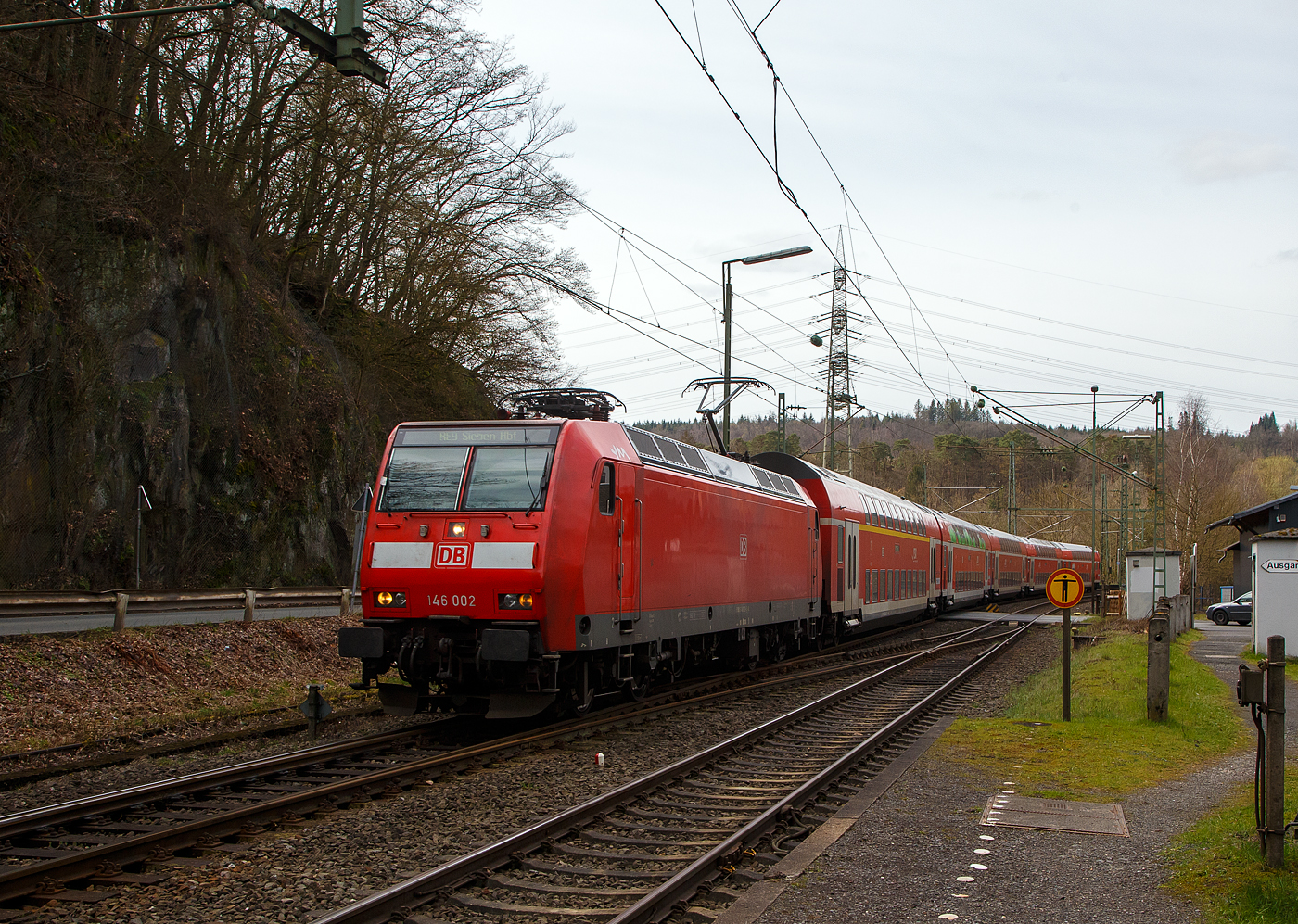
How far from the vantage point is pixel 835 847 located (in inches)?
279

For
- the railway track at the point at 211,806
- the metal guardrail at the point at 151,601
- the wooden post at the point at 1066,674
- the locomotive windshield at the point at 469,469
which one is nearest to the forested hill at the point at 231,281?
the metal guardrail at the point at 151,601

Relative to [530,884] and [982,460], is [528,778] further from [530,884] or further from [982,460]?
[982,460]

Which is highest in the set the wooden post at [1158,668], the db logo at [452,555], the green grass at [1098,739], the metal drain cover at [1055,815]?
the db logo at [452,555]

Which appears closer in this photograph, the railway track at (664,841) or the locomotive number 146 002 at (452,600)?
the railway track at (664,841)

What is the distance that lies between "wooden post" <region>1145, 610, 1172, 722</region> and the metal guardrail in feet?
44.9

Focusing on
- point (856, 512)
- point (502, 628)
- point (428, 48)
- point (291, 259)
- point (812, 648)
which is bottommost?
point (812, 648)

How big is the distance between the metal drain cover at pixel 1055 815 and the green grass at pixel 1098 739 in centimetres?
33

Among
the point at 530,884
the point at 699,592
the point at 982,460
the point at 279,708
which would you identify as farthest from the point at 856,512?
the point at 982,460

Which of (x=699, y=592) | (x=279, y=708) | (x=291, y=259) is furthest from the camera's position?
(x=291, y=259)

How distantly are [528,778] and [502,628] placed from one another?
1891mm

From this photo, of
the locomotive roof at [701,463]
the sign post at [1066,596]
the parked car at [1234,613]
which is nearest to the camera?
the sign post at [1066,596]

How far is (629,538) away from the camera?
40.2 feet

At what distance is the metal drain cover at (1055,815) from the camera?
7652 millimetres

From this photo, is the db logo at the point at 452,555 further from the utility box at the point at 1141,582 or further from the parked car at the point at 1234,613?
the parked car at the point at 1234,613
